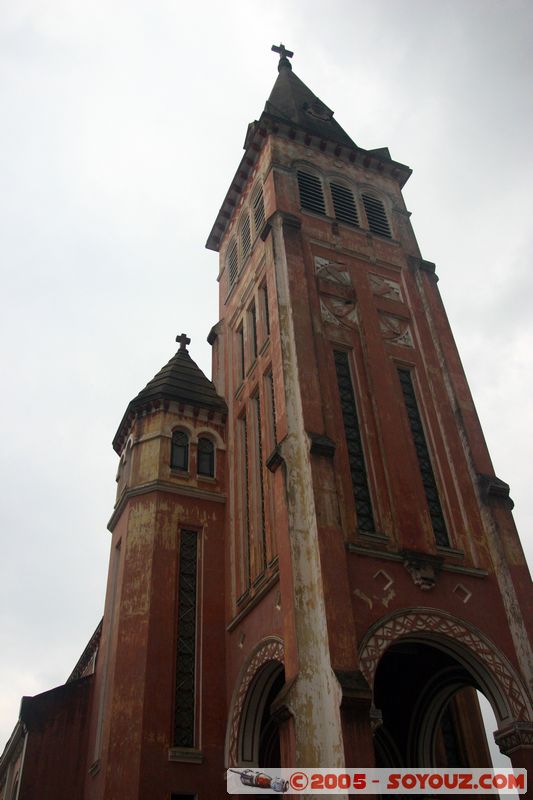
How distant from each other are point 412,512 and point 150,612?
5882mm

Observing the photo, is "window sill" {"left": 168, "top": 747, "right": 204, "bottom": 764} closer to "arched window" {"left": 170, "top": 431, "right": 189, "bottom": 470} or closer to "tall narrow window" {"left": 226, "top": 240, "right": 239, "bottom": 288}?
"arched window" {"left": 170, "top": 431, "right": 189, "bottom": 470}

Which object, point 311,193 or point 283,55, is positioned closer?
point 311,193

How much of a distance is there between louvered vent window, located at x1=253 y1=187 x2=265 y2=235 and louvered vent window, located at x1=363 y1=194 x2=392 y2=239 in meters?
3.16

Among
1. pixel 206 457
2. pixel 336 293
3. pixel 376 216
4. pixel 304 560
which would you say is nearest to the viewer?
pixel 304 560

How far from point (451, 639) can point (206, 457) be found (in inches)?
332

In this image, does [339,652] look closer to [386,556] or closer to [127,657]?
[386,556]

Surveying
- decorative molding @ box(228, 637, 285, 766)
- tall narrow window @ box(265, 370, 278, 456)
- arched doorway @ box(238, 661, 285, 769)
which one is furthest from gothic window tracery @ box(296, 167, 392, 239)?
arched doorway @ box(238, 661, 285, 769)

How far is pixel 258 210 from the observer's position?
899 inches

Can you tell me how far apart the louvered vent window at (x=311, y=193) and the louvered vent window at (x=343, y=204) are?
0.43 metres

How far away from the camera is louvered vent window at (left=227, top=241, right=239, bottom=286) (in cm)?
2373

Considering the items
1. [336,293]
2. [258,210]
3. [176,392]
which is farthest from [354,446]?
[258,210]

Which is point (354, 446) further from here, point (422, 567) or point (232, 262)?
point (232, 262)

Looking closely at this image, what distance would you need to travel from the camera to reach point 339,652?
1176 cm

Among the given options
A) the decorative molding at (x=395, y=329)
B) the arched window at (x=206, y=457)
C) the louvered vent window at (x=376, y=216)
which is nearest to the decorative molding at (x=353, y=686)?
the arched window at (x=206, y=457)
